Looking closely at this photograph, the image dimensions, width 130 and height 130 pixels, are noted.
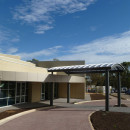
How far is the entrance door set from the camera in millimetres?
19766

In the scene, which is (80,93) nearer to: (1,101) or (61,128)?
(1,101)

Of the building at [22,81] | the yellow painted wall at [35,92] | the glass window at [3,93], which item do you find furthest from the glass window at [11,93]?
the yellow painted wall at [35,92]

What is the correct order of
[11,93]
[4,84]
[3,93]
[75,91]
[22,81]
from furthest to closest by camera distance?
[75,91] < [22,81] < [11,93] < [4,84] < [3,93]

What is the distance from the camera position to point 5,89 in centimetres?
1789

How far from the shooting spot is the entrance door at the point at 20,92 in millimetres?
19766

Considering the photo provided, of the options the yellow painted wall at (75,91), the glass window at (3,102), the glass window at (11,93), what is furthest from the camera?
the yellow painted wall at (75,91)

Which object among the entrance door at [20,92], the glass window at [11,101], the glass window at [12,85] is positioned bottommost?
the glass window at [11,101]

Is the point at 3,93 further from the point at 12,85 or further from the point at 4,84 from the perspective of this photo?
the point at 12,85

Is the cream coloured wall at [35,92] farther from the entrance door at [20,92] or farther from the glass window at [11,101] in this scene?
the glass window at [11,101]

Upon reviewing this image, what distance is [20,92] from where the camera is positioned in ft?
66.5

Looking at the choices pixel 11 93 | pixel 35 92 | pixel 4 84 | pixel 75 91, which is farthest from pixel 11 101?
pixel 75 91

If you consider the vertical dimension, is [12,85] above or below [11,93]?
above

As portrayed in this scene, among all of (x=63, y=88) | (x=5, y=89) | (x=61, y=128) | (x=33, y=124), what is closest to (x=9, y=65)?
(x=5, y=89)

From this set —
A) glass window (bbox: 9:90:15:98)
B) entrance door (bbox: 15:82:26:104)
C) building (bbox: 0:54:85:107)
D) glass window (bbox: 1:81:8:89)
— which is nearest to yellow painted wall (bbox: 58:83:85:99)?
building (bbox: 0:54:85:107)
